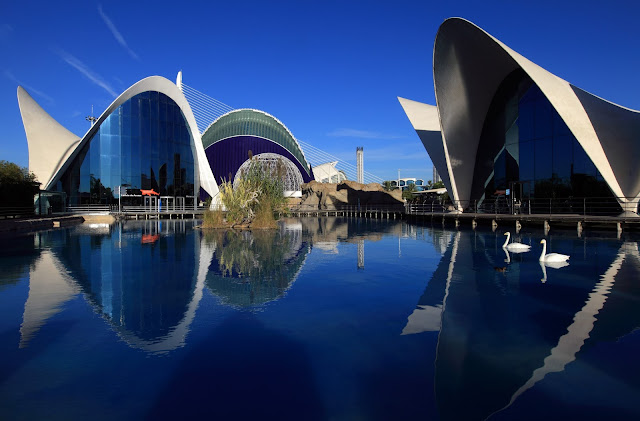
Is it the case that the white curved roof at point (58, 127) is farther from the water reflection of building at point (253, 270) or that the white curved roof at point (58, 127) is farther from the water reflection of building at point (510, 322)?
the water reflection of building at point (510, 322)

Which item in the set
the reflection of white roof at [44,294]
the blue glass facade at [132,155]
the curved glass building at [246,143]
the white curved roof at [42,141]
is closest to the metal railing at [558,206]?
the reflection of white roof at [44,294]

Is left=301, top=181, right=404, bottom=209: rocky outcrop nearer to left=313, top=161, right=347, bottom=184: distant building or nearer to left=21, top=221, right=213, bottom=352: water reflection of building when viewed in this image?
left=313, top=161, right=347, bottom=184: distant building

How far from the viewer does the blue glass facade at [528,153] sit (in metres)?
22.7

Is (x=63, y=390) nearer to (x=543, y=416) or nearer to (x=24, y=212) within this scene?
(x=543, y=416)

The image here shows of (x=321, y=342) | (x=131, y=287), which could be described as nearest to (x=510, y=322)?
(x=321, y=342)

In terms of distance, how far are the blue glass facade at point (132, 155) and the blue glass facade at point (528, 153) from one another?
2837 cm

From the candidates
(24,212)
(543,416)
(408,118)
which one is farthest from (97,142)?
(543,416)

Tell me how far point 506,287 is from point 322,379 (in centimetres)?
564

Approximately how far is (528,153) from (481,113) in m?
4.87

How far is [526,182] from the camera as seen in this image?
25453mm

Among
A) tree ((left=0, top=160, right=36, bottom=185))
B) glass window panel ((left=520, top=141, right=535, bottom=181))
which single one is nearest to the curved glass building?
tree ((left=0, top=160, right=36, bottom=185))

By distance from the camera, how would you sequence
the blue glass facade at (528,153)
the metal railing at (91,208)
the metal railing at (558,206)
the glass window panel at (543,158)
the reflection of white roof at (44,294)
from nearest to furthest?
the reflection of white roof at (44,294) < the metal railing at (558,206) < the blue glass facade at (528,153) < the glass window panel at (543,158) < the metal railing at (91,208)

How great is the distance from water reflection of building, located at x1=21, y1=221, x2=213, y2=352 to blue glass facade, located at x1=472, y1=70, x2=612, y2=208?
63.7 feet

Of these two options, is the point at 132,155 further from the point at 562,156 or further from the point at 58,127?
the point at 562,156
